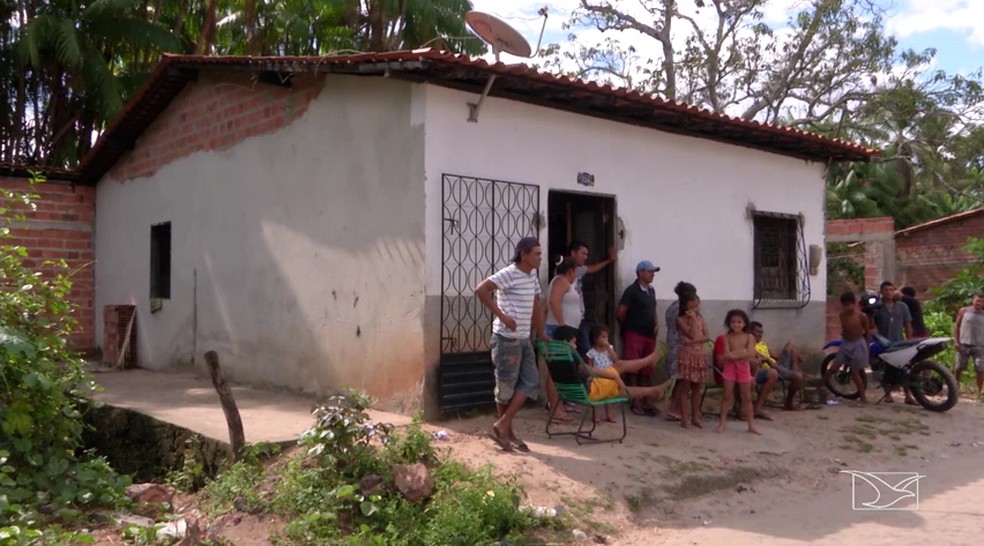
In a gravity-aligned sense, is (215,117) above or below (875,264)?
above

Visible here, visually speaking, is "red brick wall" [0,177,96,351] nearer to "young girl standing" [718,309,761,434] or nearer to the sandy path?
"young girl standing" [718,309,761,434]

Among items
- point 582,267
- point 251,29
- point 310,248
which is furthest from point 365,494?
point 251,29

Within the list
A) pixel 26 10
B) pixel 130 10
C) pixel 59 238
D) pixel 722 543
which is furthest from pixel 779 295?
pixel 26 10

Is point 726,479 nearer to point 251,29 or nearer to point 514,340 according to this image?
point 514,340

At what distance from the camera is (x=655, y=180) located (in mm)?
9758

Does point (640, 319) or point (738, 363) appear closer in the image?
point (738, 363)

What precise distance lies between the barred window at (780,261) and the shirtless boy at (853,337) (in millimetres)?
1116

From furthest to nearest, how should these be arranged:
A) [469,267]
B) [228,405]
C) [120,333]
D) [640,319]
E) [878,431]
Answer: [120,333]
[878,431]
[640,319]
[469,267]
[228,405]

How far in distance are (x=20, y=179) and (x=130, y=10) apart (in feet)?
18.0

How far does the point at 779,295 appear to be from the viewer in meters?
11.5

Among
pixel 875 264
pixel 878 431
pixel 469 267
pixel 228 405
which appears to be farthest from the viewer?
pixel 875 264

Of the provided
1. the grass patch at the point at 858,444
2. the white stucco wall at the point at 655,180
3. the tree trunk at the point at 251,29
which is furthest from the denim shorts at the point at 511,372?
the tree trunk at the point at 251,29

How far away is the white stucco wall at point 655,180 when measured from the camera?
7887 mm

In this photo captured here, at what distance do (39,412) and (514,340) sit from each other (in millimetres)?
3202
